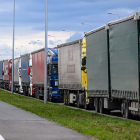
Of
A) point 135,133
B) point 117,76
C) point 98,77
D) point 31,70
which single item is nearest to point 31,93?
point 31,70

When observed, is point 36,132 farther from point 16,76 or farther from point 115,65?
point 16,76

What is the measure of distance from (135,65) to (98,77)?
5.03m

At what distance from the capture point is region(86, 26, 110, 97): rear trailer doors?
68.8ft

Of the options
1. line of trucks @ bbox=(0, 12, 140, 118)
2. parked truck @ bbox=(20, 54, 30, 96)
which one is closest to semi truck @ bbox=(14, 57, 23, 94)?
parked truck @ bbox=(20, 54, 30, 96)

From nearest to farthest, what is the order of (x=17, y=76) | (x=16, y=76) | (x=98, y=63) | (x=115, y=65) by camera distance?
(x=115, y=65), (x=98, y=63), (x=17, y=76), (x=16, y=76)

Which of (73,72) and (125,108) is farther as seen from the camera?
(73,72)

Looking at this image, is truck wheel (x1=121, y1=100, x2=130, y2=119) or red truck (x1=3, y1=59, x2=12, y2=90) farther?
red truck (x1=3, y1=59, x2=12, y2=90)

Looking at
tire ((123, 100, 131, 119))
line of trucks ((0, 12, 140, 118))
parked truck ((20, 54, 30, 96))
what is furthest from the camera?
parked truck ((20, 54, 30, 96))

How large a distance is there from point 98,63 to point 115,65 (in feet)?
8.36

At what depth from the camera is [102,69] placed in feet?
70.8

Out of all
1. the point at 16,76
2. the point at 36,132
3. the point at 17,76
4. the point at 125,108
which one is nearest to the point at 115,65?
the point at 125,108

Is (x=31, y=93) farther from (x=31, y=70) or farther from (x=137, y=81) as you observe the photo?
(x=137, y=81)

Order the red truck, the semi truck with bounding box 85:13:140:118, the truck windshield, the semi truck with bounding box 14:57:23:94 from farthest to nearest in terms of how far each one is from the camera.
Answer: the red truck → the semi truck with bounding box 14:57:23:94 → the truck windshield → the semi truck with bounding box 85:13:140:118

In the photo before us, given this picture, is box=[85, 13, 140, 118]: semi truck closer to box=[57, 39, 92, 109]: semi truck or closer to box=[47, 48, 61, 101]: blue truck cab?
box=[57, 39, 92, 109]: semi truck
